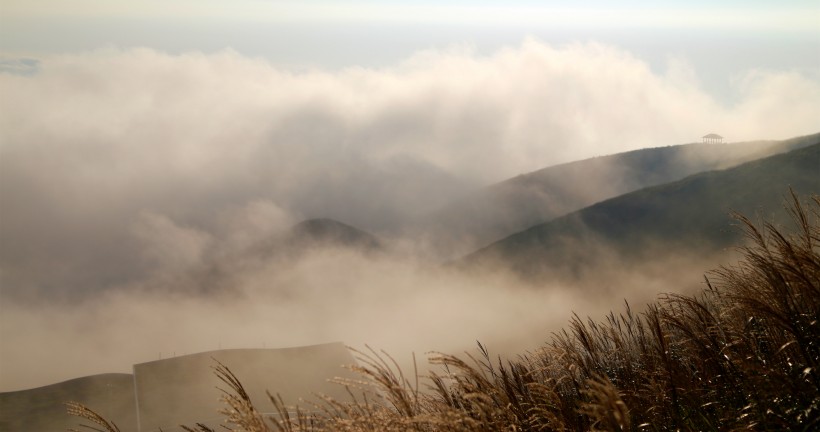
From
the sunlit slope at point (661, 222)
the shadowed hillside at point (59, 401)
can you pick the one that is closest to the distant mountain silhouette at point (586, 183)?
the sunlit slope at point (661, 222)

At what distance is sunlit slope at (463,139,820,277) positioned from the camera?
7331cm

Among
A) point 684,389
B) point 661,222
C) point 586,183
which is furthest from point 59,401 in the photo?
point 586,183

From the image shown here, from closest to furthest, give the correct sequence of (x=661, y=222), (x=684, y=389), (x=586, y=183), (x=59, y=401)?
1. (x=684, y=389)
2. (x=59, y=401)
3. (x=661, y=222)
4. (x=586, y=183)

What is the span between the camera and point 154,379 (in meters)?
65.9

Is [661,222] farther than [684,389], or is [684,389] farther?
[661,222]

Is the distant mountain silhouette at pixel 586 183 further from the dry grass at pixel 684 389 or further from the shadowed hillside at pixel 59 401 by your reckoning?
the dry grass at pixel 684 389

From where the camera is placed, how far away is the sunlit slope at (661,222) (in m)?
73.3

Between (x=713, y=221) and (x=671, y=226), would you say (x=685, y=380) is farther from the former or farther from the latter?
(x=671, y=226)

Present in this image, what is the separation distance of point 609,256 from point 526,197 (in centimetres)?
9936

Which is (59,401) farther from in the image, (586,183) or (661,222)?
(586,183)

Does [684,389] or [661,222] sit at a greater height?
[661,222]

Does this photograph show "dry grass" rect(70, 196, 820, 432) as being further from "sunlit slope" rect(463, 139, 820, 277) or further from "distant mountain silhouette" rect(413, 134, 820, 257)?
"distant mountain silhouette" rect(413, 134, 820, 257)

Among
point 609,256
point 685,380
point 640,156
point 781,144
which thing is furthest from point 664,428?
point 640,156

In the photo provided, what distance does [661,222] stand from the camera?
92.2 metres
